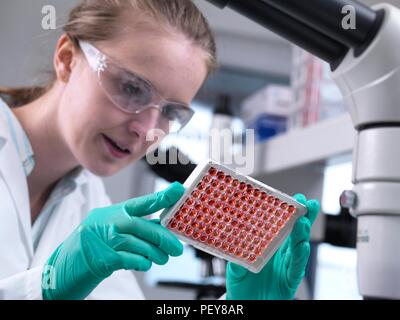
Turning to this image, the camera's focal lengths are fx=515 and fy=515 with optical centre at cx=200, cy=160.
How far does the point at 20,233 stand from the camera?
871 millimetres

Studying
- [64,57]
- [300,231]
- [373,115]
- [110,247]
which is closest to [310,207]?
[300,231]

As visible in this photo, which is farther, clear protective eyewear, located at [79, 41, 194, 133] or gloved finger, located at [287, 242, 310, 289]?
clear protective eyewear, located at [79, 41, 194, 133]

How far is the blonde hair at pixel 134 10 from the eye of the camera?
2.66 feet

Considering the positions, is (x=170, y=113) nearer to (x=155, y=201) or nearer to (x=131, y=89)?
(x=131, y=89)

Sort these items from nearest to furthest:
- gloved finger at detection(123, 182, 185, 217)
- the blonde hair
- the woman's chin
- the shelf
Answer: gloved finger at detection(123, 182, 185, 217), the blonde hair, the woman's chin, the shelf

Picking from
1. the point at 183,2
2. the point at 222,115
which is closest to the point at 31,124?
the point at 183,2

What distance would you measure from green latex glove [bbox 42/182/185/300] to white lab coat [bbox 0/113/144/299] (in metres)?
0.04

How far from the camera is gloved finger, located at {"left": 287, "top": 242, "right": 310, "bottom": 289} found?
0.71 meters

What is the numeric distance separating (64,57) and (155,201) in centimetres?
39

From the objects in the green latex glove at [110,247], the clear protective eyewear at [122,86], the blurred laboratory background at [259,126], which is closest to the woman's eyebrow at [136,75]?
the clear protective eyewear at [122,86]

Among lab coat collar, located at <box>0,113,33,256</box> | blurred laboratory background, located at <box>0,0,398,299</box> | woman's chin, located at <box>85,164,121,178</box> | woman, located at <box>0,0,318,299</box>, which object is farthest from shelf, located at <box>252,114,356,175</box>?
lab coat collar, located at <box>0,113,33,256</box>

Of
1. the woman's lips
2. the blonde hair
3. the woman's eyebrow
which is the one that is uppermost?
the blonde hair

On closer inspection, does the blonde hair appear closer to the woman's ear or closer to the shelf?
the woman's ear

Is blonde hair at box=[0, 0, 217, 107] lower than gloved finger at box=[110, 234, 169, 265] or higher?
higher
